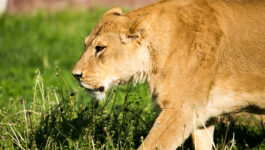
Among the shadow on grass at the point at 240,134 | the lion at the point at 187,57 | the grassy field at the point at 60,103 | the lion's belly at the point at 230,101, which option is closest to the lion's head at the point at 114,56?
the lion at the point at 187,57

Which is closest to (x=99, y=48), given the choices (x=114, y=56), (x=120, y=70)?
(x=114, y=56)

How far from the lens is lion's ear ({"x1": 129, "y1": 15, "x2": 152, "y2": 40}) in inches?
137

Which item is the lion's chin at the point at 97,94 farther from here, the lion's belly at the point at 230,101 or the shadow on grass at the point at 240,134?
the shadow on grass at the point at 240,134

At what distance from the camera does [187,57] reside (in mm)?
3389

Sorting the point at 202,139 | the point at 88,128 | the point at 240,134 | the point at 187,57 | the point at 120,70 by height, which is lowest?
the point at 240,134

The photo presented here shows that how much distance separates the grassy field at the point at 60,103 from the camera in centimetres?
381

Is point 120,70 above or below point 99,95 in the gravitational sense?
above

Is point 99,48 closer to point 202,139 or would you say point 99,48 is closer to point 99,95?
point 99,95

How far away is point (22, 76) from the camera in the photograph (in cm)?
699

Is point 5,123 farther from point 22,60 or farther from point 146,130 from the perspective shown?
point 22,60

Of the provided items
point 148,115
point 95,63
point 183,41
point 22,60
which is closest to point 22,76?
point 22,60

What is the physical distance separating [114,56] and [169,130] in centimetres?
74

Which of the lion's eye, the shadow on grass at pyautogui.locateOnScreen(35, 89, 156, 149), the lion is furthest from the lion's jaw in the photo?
the shadow on grass at pyautogui.locateOnScreen(35, 89, 156, 149)

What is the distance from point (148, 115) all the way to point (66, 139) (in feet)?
3.12
